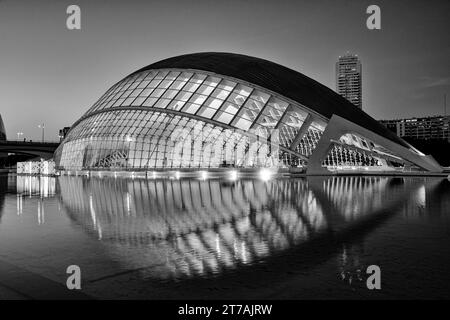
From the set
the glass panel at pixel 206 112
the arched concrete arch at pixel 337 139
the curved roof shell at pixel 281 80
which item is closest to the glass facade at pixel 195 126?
the glass panel at pixel 206 112

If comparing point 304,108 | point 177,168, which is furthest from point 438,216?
point 177,168

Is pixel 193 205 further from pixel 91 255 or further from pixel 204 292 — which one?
pixel 204 292

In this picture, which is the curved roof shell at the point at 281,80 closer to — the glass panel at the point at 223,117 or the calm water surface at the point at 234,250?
the glass panel at the point at 223,117

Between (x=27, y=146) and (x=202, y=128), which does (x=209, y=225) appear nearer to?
(x=202, y=128)

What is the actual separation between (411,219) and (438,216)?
1300 millimetres

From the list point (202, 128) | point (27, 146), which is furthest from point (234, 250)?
point (27, 146)

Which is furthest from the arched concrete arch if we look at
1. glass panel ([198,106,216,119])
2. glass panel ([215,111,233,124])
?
glass panel ([198,106,216,119])

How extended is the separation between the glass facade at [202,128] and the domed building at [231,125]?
0.31 ft

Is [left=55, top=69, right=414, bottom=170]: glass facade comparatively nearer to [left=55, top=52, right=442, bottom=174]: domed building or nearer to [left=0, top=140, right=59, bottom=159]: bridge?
[left=55, top=52, right=442, bottom=174]: domed building

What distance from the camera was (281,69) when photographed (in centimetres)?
4803

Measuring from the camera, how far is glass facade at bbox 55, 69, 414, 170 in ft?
127

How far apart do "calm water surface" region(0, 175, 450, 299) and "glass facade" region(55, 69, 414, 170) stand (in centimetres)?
2403

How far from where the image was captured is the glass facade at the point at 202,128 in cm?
3875

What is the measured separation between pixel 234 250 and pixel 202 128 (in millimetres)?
33191
